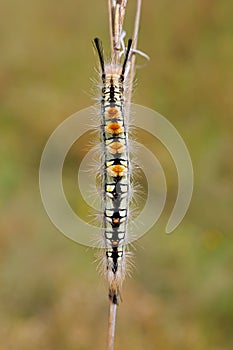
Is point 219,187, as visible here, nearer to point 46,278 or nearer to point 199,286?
point 199,286

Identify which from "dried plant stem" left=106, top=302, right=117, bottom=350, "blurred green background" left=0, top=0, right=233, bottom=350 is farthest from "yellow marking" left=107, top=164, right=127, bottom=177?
"blurred green background" left=0, top=0, right=233, bottom=350

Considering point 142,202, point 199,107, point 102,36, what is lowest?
point 142,202

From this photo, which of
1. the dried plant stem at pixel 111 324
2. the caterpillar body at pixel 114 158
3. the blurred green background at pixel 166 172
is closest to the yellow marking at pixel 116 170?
the caterpillar body at pixel 114 158

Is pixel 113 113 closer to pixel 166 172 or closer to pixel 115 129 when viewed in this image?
pixel 115 129

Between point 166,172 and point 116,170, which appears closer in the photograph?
point 116,170

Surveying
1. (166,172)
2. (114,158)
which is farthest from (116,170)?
(166,172)

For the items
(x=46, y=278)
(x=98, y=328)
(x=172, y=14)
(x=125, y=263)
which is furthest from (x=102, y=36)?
(x=125, y=263)

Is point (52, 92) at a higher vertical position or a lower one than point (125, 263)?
higher

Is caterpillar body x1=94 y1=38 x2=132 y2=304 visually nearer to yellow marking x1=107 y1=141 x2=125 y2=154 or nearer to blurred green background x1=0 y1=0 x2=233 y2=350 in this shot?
yellow marking x1=107 y1=141 x2=125 y2=154
